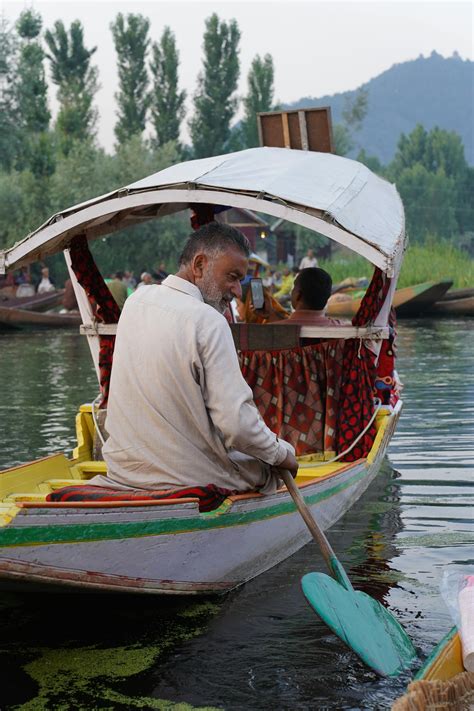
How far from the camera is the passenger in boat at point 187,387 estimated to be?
15.3 feet

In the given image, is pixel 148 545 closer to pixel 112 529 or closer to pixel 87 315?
pixel 112 529

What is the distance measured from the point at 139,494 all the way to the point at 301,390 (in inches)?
102

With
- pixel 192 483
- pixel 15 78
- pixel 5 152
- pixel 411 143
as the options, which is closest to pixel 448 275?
pixel 5 152

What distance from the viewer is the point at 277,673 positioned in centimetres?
454

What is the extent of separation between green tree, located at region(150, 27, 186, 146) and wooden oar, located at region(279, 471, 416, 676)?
5651 cm

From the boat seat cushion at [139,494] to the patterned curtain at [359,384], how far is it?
2299 mm

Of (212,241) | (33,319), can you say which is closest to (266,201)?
(212,241)

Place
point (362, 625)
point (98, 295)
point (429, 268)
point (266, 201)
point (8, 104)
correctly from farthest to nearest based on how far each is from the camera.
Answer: point (8, 104) < point (429, 268) < point (98, 295) < point (266, 201) < point (362, 625)

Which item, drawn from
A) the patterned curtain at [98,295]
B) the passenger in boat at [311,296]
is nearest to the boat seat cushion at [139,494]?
the patterned curtain at [98,295]

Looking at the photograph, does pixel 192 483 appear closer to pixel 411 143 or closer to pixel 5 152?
pixel 5 152

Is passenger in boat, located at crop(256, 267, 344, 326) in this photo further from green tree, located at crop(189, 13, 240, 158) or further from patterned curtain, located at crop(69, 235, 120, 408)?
green tree, located at crop(189, 13, 240, 158)

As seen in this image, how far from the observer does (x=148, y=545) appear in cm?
457

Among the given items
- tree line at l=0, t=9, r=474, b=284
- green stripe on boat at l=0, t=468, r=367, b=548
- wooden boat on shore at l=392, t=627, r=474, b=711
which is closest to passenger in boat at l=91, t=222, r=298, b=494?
green stripe on boat at l=0, t=468, r=367, b=548

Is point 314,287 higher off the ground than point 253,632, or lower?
higher
